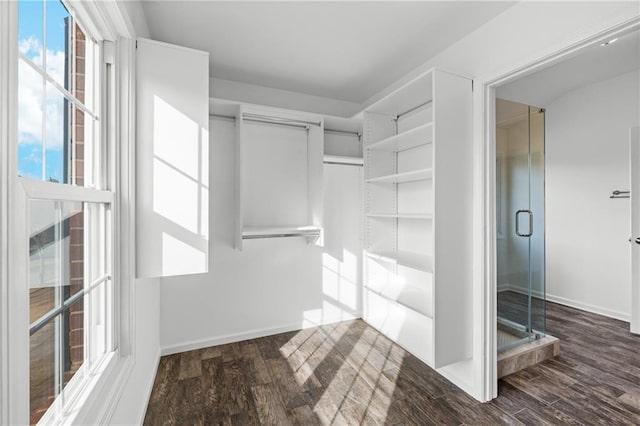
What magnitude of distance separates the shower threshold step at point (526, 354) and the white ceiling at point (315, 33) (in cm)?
247

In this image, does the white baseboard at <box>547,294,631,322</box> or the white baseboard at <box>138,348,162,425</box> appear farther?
the white baseboard at <box>547,294,631,322</box>

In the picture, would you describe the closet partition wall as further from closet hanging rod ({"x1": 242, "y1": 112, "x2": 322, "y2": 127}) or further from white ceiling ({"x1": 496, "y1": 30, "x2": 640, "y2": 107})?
white ceiling ({"x1": 496, "y1": 30, "x2": 640, "y2": 107})

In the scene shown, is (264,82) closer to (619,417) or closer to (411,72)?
(411,72)

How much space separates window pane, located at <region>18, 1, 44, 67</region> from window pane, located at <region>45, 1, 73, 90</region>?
0.16ft

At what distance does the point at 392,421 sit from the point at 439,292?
2.77 ft

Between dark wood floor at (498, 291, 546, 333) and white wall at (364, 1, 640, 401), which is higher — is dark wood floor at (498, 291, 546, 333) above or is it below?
below

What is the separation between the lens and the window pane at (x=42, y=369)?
0.87 metres

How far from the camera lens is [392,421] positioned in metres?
1.82

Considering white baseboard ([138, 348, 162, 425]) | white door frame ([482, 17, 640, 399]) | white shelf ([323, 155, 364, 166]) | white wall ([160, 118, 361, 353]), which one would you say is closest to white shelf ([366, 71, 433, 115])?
white door frame ([482, 17, 640, 399])

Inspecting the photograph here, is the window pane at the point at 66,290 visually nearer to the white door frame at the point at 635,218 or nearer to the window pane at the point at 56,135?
the window pane at the point at 56,135

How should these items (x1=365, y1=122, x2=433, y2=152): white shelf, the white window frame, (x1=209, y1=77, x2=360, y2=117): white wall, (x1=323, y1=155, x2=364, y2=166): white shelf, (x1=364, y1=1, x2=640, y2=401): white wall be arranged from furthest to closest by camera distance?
1. (x1=323, y1=155, x2=364, y2=166): white shelf
2. (x1=209, y1=77, x2=360, y2=117): white wall
3. (x1=365, y1=122, x2=433, y2=152): white shelf
4. (x1=364, y1=1, x2=640, y2=401): white wall
5. the white window frame

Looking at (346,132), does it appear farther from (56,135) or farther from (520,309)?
(56,135)

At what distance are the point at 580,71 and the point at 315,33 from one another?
9.64ft

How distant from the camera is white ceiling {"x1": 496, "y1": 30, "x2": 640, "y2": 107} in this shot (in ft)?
8.62
